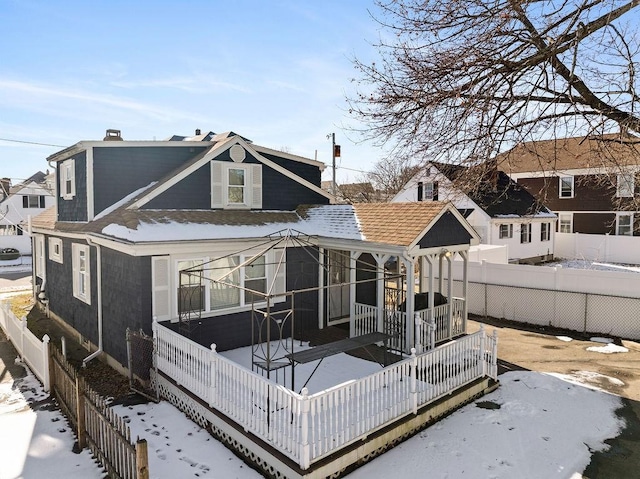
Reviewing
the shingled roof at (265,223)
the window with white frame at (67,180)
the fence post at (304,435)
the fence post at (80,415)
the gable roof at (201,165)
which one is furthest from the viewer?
the window with white frame at (67,180)

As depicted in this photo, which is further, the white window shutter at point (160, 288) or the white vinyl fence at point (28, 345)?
the white window shutter at point (160, 288)

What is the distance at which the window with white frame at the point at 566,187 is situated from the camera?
32.3 m

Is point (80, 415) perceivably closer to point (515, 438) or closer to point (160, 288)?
point (160, 288)

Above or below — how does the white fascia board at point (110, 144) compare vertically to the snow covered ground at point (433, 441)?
above

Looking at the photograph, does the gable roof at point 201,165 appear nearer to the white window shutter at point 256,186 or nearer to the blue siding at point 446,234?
the white window shutter at point 256,186

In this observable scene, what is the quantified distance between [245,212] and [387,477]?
8366mm

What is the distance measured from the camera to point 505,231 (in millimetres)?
26766

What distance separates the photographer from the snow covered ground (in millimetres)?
6434

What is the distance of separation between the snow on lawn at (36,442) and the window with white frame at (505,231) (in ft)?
81.5

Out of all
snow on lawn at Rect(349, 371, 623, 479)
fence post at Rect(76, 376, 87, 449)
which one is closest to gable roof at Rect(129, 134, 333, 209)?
fence post at Rect(76, 376, 87, 449)

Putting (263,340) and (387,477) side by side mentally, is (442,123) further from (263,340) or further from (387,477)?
(263,340)

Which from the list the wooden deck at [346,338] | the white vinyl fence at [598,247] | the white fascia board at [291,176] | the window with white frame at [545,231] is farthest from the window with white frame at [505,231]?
the wooden deck at [346,338]

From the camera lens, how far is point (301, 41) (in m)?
9.31

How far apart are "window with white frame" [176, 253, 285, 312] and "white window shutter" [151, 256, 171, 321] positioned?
28 centimetres
